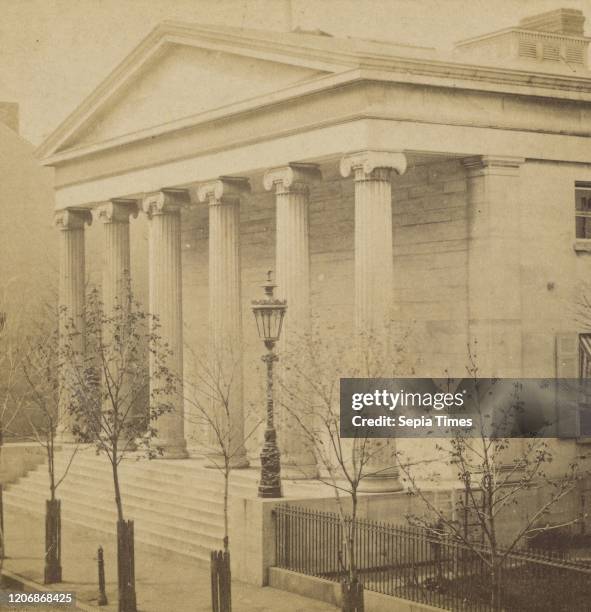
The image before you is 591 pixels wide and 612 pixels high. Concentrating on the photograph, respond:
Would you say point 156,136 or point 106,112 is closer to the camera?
point 156,136

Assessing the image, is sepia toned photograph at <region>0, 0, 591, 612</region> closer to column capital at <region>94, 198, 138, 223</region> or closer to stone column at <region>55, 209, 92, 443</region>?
column capital at <region>94, 198, 138, 223</region>

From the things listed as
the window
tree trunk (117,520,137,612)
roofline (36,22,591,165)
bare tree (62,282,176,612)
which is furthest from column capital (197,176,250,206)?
tree trunk (117,520,137,612)

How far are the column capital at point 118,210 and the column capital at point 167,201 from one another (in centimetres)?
236

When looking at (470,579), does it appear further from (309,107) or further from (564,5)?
(564,5)

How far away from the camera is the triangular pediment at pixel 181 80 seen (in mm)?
30562

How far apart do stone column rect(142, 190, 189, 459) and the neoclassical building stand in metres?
0.05

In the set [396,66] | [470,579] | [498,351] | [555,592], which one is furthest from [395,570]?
[396,66]

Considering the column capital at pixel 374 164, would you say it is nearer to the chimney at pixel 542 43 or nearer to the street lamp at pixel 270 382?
the chimney at pixel 542 43

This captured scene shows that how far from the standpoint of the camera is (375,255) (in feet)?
92.9

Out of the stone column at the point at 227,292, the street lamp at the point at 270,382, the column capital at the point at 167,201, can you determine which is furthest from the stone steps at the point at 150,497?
the column capital at the point at 167,201

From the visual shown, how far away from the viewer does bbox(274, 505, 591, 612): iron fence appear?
21219 millimetres

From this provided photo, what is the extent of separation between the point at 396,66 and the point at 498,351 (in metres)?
6.78

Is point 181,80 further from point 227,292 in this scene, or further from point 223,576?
point 223,576

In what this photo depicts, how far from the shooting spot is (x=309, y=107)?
29.9 m
